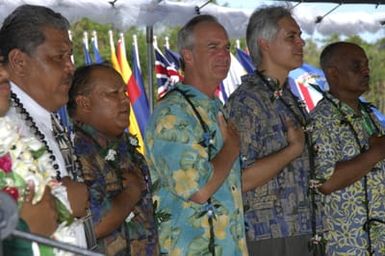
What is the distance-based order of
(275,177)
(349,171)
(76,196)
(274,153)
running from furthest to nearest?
(349,171) → (275,177) → (274,153) → (76,196)

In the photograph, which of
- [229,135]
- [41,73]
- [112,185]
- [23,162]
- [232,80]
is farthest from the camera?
[232,80]

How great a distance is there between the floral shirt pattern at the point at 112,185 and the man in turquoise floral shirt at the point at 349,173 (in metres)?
1.07

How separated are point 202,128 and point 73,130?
0.50m

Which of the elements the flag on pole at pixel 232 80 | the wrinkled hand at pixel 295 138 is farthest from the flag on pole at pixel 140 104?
the wrinkled hand at pixel 295 138

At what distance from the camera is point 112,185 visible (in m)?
3.42

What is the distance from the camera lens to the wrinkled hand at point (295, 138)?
12.9 ft

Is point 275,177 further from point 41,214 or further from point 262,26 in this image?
point 41,214

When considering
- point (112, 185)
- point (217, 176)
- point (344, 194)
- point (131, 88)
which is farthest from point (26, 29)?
point (131, 88)

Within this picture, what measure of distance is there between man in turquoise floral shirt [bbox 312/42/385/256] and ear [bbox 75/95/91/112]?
48.5 inches

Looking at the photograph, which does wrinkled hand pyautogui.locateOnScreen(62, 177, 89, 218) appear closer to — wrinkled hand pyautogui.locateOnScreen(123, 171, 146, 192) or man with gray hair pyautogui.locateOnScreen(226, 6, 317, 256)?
wrinkled hand pyautogui.locateOnScreen(123, 171, 146, 192)

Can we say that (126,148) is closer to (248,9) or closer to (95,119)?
(95,119)

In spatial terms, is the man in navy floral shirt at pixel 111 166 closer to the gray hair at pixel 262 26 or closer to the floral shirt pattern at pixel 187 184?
the floral shirt pattern at pixel 187 184

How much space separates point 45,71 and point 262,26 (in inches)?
61.3

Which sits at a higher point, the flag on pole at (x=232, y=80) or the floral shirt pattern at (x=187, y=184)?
the flag on pole at (x=232, y=80)
